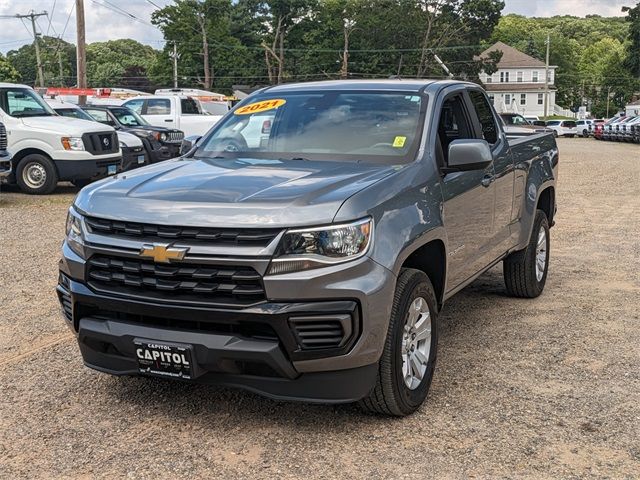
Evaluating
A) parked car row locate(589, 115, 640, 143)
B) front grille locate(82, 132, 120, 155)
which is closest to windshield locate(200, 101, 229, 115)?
front grille locate(82, 132, 120, 155)

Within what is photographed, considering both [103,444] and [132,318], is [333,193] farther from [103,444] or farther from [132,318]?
[103,444]

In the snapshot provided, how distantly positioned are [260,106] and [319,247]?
2.12 m

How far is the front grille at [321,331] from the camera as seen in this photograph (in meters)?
3.47

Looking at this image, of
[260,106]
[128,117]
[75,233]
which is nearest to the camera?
[75,233]

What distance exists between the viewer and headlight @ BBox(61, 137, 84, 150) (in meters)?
13.9

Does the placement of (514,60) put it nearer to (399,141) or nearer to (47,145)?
(47,145)

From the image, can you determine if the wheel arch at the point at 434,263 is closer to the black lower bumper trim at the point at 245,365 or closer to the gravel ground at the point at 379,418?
the gravel ground at the point at 379,418

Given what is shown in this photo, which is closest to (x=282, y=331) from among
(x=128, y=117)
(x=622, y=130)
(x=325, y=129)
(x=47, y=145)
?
(x=325, y=129)

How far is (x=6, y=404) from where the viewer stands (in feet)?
14.2

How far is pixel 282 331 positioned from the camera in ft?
11.4

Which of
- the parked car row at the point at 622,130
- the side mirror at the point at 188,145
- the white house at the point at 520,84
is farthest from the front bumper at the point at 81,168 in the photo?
the white house at the point at 520,84

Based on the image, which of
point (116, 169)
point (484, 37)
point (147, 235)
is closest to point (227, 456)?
point (147, 235)

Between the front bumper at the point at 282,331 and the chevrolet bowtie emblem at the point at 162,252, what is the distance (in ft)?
0.71

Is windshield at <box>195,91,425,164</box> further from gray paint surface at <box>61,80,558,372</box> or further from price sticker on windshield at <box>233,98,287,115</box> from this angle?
gray paint surface at <box>61,80,558,372</box>
